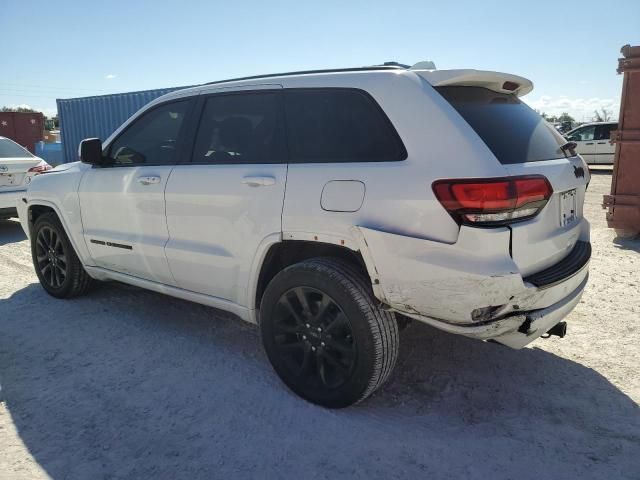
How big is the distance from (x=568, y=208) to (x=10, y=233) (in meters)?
8.17

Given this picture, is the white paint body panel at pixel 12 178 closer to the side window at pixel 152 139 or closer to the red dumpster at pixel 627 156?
the side window at pixel 152 139

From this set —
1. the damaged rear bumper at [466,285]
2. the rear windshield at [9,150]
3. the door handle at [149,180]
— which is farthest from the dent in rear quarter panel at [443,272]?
the rear windshield at [9,150]

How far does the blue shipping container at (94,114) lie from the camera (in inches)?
589

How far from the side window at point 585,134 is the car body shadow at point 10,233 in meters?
19.5

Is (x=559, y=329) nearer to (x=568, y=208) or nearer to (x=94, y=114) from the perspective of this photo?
(x=568, y=208)

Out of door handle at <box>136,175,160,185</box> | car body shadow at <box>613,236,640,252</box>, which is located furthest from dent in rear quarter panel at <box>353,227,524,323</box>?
car body shadow at <box>613,236,640,252</box>

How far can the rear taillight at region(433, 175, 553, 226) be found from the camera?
2.32m

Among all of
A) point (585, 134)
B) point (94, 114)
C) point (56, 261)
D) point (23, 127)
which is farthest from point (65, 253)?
point (23, 127)

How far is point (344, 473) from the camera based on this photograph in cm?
239

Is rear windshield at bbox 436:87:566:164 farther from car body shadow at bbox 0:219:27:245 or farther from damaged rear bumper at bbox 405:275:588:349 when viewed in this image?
car body shadow at bbox 0:219:27:245

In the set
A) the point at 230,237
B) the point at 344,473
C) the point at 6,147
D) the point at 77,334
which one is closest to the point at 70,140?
the point at 6,147

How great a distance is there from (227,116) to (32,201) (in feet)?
8.20

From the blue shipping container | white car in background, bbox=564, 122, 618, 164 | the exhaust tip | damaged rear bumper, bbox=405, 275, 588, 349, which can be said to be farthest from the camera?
white car in background, bbox=564, 122, 618, 164

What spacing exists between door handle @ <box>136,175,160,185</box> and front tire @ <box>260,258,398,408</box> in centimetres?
127
